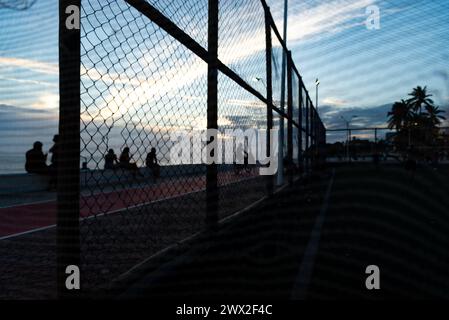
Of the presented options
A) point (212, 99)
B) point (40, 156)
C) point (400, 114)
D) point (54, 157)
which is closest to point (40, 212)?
point (54, 157)

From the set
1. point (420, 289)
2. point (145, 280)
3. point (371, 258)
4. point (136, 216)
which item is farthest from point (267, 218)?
point (136, 216)

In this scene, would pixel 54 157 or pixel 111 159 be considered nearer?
pixel 111 159

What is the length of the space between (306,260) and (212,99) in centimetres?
178

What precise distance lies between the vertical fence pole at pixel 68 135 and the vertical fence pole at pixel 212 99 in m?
1.62

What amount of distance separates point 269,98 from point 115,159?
3.51m

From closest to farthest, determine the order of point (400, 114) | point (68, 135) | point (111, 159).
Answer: point (68, 135) → point (111, 159) → point (400, 114)

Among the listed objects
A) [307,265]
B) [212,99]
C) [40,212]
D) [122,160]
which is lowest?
[40,212]

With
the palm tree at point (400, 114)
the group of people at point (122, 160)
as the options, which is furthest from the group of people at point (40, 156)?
the palm tree at point (400, 114)

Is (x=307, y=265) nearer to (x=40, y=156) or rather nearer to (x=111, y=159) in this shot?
(x=111, y=159)

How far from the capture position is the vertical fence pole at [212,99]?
3215 millimetres

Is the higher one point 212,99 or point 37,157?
point 212,99

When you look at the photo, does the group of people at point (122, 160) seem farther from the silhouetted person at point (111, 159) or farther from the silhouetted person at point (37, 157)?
the silhouetted person at point (37, 157)

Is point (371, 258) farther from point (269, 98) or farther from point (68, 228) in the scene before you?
point (68, 228)

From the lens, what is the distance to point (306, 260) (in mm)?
4156
